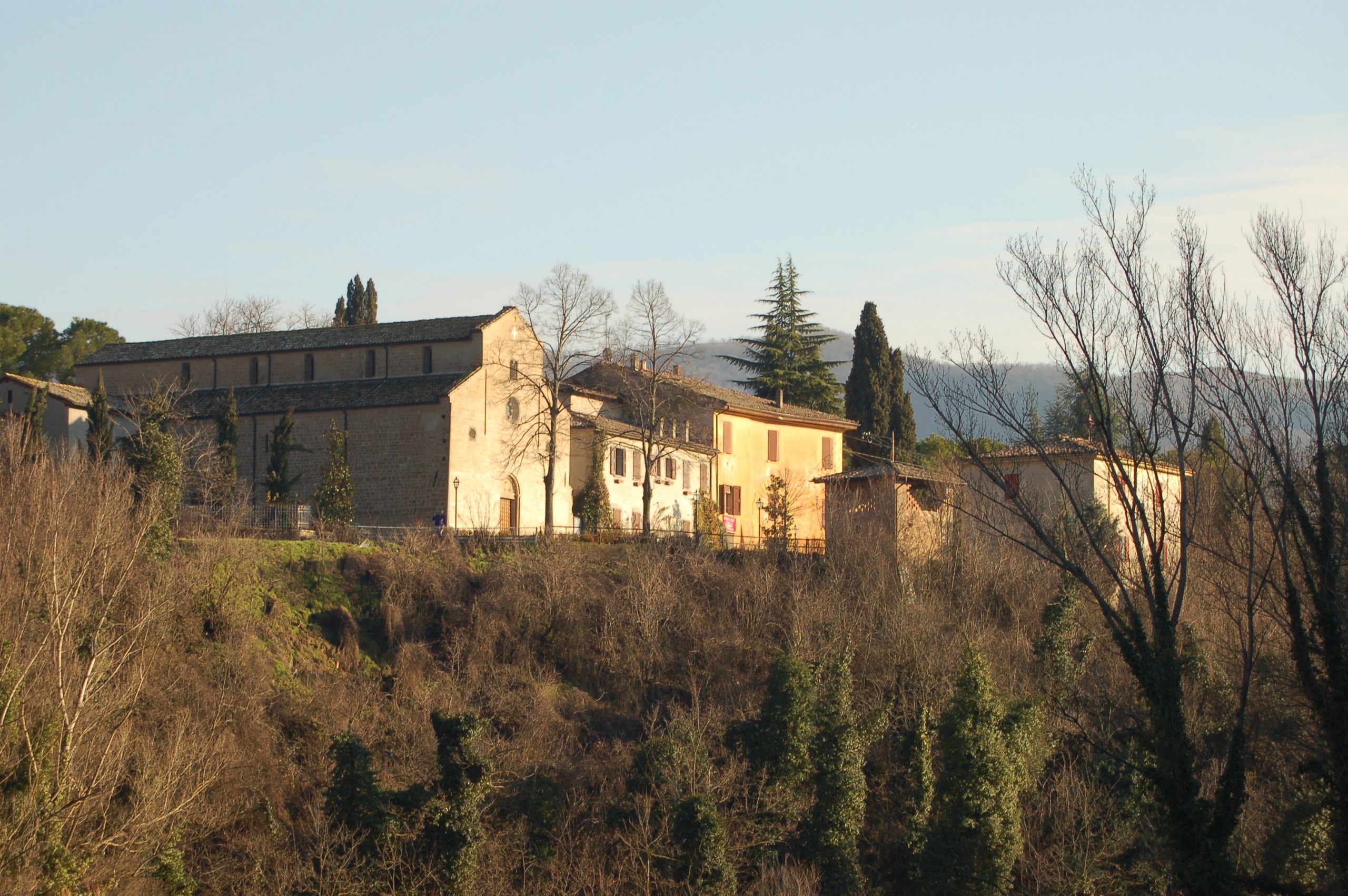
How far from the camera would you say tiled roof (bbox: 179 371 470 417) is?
3794 centimetres

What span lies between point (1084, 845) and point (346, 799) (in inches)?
532

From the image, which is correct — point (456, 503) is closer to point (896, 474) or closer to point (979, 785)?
point (896, 474)

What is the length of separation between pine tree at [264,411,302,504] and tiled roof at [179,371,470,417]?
109cm

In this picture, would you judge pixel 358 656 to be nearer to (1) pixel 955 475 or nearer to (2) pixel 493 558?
(2) pixel 493 558

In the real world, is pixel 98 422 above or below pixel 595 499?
above

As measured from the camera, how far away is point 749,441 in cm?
4825

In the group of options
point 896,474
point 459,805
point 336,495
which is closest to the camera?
point 459,805

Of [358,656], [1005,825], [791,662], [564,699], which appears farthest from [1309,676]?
[358,656]

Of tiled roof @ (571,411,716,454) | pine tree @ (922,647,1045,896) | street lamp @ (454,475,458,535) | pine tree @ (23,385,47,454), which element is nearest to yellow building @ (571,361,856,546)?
tiled roof @ (571,411,716,454)

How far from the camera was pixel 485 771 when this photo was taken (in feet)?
81.3

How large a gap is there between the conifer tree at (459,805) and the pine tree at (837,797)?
6358 mm

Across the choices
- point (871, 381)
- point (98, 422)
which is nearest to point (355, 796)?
point (98, 422)

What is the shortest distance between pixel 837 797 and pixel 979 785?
8.82 feet

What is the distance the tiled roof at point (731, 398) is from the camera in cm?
4566
